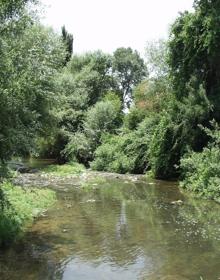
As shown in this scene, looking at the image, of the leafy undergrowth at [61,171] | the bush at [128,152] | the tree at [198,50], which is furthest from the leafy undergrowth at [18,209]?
the bush at [128,152]

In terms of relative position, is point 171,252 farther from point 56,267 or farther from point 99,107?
point 99,107

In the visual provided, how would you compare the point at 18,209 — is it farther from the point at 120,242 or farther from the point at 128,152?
the point at 128,152

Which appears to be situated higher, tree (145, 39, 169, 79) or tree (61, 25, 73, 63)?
tree (61, 25, 73, 63)

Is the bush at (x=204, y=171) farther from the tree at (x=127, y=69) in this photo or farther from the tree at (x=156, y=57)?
the tree at (x=127, y=69)

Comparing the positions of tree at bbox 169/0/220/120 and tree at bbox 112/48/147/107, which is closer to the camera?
tree at bbox 169/0/220/120

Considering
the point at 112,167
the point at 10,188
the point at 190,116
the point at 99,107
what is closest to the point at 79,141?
the point at 99,107

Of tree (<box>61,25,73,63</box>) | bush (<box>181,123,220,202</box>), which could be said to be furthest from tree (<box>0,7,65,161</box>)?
tree (<box>61,25,73,63</box>)

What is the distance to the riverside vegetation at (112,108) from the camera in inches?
558

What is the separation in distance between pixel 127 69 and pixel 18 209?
6617 centimetres

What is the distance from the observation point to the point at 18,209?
17734mm

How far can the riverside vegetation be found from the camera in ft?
46.5

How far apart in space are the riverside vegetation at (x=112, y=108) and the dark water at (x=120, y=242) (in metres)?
1.52

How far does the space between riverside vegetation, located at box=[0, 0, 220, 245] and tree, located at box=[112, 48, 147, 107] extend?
10.8 meters

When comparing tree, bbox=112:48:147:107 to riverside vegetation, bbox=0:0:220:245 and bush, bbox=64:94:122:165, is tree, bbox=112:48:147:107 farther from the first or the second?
bush, bbox=64:94:122:165
